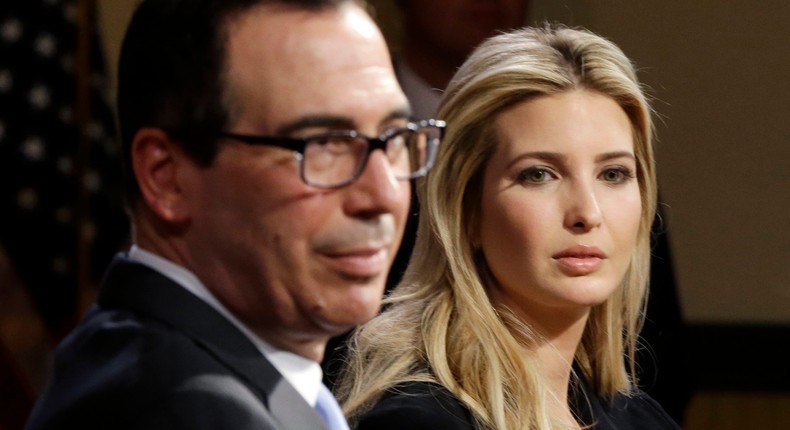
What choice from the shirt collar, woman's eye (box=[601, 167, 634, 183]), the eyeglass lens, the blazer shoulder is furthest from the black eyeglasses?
woman's eye (box=[601, 167, 634, 183])

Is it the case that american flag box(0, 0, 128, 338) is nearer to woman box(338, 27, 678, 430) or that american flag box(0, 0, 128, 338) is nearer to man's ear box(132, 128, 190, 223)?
woman box(338, 27, 678, 430)

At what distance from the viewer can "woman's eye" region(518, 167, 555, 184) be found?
1.71 metres

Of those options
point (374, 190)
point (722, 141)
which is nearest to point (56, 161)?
point (722, 141)

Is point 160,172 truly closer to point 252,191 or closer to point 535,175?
point 252,191

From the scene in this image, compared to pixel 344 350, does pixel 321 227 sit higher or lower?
higher

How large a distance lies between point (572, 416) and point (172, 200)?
94 cm

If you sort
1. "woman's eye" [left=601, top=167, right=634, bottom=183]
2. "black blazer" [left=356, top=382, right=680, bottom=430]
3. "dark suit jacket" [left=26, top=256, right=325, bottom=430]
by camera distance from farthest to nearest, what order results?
"woman's eye" [left=601, top=167, right=634, bottom=183], "black blazer" [left=356, top=382, right=680, bottom=430], "dark suit jacket" [left=26, top=256, right=325, bottom=430]

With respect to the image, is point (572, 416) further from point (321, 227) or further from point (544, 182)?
point (321, 227)

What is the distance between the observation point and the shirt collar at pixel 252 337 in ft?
3.45

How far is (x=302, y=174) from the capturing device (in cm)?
100

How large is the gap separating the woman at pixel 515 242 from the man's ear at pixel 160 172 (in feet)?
2.12

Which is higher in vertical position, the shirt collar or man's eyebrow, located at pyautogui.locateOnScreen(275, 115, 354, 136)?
man's eyebrow, located at pyautogui.locateOnScreen(275, 115, 354, 136)

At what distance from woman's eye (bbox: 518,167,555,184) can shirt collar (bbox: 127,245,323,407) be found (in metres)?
0.69

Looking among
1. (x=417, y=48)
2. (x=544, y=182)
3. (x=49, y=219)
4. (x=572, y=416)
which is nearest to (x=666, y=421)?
(x=572, y=416)
